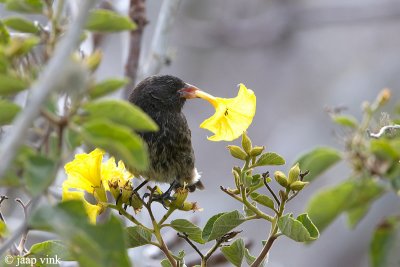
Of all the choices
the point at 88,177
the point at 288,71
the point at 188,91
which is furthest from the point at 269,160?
the point at 288,71

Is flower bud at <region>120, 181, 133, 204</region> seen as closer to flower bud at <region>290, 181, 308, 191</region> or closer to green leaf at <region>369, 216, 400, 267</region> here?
flower bud at <region>290, 181, 308, 191</region>

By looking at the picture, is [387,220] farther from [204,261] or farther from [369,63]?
[369,63]

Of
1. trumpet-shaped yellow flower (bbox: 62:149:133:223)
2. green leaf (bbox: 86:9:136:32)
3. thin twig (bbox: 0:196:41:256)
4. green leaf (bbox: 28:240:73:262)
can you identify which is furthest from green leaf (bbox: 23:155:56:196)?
trumpet-shaped yellow flower (bbox: 62:149:133:223)

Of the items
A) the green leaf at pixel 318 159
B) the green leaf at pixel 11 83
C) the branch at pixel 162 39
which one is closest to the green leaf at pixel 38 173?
the green leaf at pixel 11 83

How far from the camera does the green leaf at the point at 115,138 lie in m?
1.49

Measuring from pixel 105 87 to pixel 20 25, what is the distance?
360mm

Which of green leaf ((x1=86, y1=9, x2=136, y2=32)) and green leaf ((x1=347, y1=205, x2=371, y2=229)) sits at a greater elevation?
green leaf ((x1=86, y1=9, x2=136, y2=32))

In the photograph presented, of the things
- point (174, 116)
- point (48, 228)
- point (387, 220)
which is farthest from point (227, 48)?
point (48, 228)

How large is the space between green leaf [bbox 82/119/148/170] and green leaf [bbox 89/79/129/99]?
2.9 inches

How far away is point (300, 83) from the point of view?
11.9 metres

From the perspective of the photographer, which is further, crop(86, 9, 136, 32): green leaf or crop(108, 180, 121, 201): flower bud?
crop(108, 180, 121, 201): flower bud

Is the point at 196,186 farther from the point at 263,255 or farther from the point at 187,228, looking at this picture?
the point at 263,255

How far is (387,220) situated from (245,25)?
822 centimetres

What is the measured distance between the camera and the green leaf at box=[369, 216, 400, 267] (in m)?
2.55
